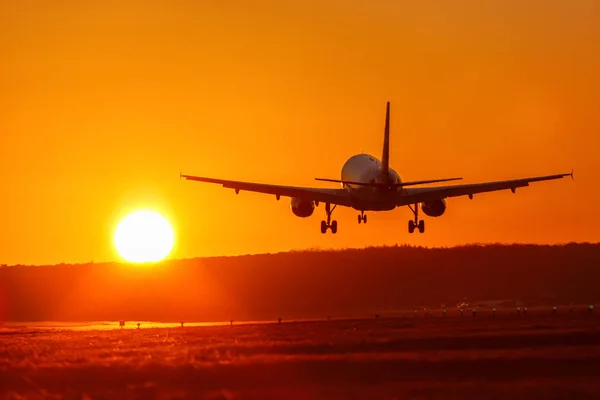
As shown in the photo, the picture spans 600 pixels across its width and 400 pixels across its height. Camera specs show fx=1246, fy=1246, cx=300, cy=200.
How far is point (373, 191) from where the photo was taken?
314 feet

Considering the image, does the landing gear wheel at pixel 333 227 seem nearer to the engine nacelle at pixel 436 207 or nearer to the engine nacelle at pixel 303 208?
the engine nacelle at pixel 303 208

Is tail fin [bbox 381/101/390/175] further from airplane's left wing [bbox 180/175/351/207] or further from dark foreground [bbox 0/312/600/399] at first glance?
dark foreground [bbox 0/312/600/399]

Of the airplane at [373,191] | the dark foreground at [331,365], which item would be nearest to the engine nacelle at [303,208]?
the airplane at [373,191]

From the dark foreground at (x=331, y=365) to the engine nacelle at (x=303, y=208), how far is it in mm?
17178

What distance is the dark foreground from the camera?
158 ft

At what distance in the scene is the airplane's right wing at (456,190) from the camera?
9738cm

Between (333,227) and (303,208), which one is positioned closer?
(333,227)

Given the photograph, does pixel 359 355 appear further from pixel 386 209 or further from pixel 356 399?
pixel 386 209

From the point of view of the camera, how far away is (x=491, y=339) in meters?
69.3

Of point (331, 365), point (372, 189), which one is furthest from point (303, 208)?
point (331, 365)

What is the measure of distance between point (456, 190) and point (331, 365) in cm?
4434

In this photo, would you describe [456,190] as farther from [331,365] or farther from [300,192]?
[331,365]

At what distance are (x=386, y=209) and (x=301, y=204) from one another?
749 centimetres

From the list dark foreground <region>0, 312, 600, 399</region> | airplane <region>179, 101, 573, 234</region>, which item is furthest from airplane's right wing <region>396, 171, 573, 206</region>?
dark foreground <region>0, 312, 600, 399</region>
